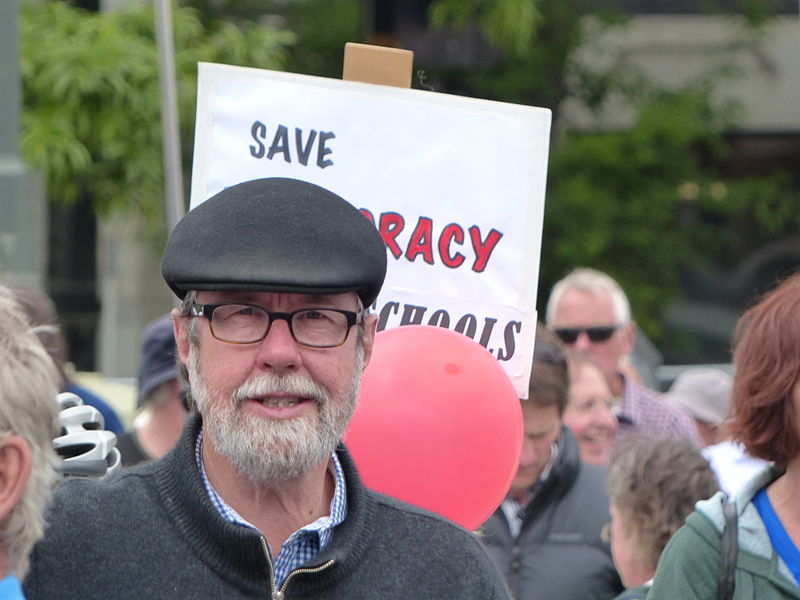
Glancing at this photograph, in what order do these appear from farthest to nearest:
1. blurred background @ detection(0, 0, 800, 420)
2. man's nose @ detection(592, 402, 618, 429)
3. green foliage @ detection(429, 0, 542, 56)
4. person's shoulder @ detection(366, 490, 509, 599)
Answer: green foliage @ detection(429, 0, 542, 56)
blurred background @ detection(0, 0, 800, 420)
man's nose @ detection(592, 402, 618, 429)
person's shoulder @ detection(366, 490, 509, 599)

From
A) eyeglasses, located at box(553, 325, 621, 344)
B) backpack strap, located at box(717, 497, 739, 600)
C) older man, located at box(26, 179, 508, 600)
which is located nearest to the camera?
older man, located at box(26, 179, 508, 600)

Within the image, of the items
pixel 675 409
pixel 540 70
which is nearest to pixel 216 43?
pixel 675 409

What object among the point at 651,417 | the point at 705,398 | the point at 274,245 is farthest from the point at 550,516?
the point at 705,398

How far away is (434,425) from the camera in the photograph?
2885 millimetres

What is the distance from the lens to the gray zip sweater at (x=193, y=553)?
2.16 meters

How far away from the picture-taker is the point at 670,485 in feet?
11.8

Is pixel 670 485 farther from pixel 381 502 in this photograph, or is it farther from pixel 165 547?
pixel 165 547

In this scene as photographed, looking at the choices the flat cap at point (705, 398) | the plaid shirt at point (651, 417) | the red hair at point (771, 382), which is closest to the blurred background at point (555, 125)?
the flat cap at point (705, 398)

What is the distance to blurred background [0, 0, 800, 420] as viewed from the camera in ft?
25.4

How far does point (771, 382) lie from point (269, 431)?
1.27 meters

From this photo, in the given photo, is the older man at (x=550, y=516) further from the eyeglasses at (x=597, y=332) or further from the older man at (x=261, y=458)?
the eyeglasses at (x=597, y=332)

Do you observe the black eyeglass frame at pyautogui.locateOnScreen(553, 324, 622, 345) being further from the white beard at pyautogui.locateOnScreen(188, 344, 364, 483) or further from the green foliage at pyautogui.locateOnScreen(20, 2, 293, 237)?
the white beard at pyautogui.locateOnScreen(188, 344, 364, 483)

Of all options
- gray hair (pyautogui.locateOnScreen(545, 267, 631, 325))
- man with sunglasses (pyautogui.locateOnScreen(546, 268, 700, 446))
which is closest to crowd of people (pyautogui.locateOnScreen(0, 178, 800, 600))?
man with sunglasses (pyautogui.locateOnScreen(546, 268, 700, 446))

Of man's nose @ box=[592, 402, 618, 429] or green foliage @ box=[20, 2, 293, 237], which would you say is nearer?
man's nose @ box=[592, 402, 618, 429]
